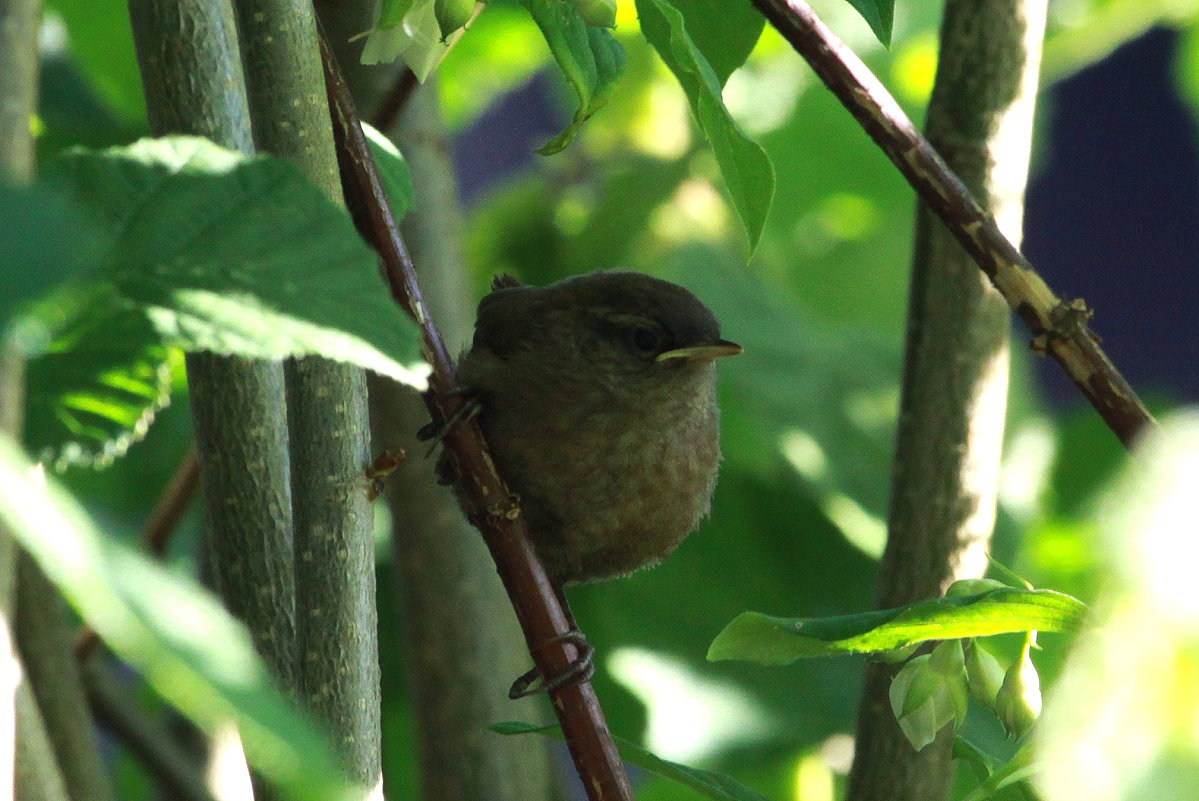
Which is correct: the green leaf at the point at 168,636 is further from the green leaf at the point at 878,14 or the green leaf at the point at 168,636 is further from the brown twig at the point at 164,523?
the brown twig at the point at 164,523

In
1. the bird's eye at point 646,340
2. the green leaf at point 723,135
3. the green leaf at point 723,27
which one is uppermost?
the bird's eye at point 646,340

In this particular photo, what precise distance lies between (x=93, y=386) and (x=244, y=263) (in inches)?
5.1

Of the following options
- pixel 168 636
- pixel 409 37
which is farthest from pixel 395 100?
pixel 168 636

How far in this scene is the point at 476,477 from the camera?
773mm

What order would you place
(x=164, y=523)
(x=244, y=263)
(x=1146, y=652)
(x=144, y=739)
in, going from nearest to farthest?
(x=1146, y=652) < (x=244, y=263) < (x=164, y=523) < (x=144, y=739)

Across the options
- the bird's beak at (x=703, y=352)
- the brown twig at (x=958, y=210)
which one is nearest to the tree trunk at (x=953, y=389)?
the brown twig at (x=958, y=210)

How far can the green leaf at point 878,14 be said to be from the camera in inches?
25.8

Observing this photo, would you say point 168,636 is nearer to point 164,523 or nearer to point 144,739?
point 164,523

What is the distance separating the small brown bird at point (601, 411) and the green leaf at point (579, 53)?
459 millimetres

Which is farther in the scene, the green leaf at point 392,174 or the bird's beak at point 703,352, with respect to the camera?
the bird's beak at point 703,352

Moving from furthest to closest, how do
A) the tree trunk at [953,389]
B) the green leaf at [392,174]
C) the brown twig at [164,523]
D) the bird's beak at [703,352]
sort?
the bird's beak at [703,352] < the brown twig at [164,523] < the tree trunk at [953,389] < the green leaf at [392,174]

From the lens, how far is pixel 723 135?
0.63 m

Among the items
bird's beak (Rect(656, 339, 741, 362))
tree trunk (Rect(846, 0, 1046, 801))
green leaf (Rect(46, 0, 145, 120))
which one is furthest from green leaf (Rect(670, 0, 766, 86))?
green leaf (Rect(46, 0, 145, 120))

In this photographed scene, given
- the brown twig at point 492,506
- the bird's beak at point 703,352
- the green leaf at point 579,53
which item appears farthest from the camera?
the bird's beak at point 703,352
